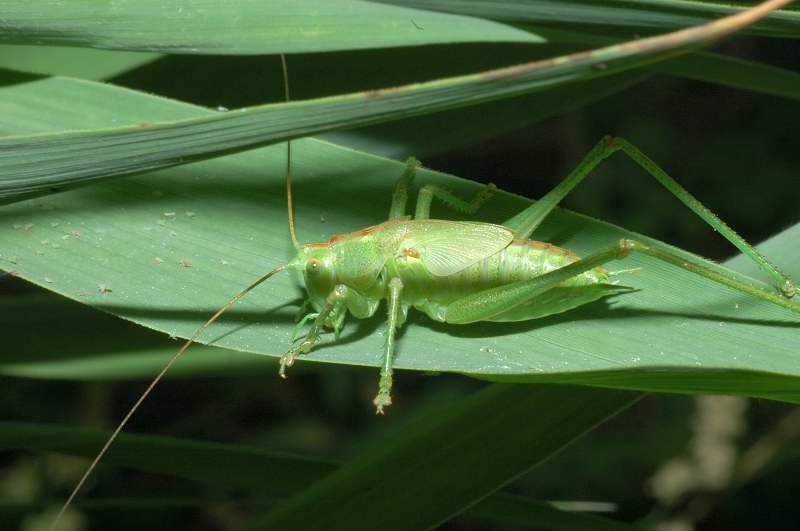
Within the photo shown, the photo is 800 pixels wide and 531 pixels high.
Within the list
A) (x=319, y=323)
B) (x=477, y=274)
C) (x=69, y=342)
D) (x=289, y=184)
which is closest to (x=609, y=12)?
(x=289, y=184)

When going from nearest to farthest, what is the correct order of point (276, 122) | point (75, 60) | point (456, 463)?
point (276, 122), point (456, 463), point (75, 60)

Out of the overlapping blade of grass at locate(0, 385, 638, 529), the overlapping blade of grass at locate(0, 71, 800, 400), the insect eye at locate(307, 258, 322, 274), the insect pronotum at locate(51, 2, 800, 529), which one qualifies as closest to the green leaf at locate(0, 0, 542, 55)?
the overlapping blade of grass at locate(0, 71, 800, 400)

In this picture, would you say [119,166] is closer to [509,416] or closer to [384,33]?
[384,33]

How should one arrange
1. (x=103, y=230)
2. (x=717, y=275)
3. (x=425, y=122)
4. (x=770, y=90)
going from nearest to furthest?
(x=717, y=275) → (x=103, y=230) → (x=770, y=90) → (x=425, y=122)

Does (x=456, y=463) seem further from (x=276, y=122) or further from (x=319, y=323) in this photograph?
(x=276, y=122)

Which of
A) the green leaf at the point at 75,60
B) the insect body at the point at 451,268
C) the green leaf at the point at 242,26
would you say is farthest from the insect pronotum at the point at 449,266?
the green leaf at the point at 75,60

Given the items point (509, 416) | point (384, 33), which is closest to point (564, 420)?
point (509, 416)
